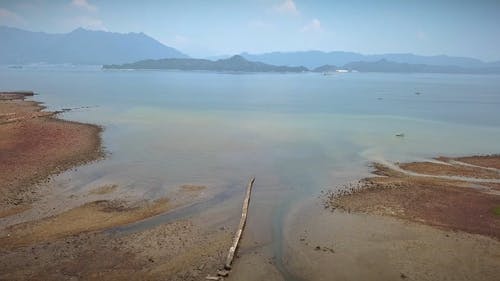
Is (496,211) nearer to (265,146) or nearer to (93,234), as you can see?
(93,234)

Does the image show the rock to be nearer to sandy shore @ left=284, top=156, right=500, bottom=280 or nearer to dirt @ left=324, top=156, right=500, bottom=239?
sandy shore @ left=284, top=156, right=500, bottom=280

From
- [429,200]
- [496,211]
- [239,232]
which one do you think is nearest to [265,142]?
[429,200]

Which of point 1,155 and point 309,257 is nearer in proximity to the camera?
point 309,257

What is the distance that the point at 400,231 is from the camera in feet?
72.6

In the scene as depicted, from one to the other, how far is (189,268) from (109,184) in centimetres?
1413

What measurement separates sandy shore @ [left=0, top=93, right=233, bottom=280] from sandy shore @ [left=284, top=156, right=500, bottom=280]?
4.88m

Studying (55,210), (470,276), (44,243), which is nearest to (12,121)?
(55,210)

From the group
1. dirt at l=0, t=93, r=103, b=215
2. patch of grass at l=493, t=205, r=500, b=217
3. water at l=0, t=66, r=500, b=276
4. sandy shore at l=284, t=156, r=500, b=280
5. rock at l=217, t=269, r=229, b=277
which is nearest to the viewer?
rock at l=217, t=269, r=229, b=277

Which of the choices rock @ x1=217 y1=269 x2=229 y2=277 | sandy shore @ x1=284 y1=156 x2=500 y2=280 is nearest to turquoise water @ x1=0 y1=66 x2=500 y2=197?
sandy shore @ x1=284 y1=156 x2=500 y2=280

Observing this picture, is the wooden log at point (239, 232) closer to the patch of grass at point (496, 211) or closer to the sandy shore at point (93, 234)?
the sandy shore at point (93, 234)

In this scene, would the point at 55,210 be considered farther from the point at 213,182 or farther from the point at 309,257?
the point at 309,257

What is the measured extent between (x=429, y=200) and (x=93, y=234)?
21241 mm

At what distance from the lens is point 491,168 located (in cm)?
3541

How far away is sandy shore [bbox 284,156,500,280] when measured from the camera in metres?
18.2
